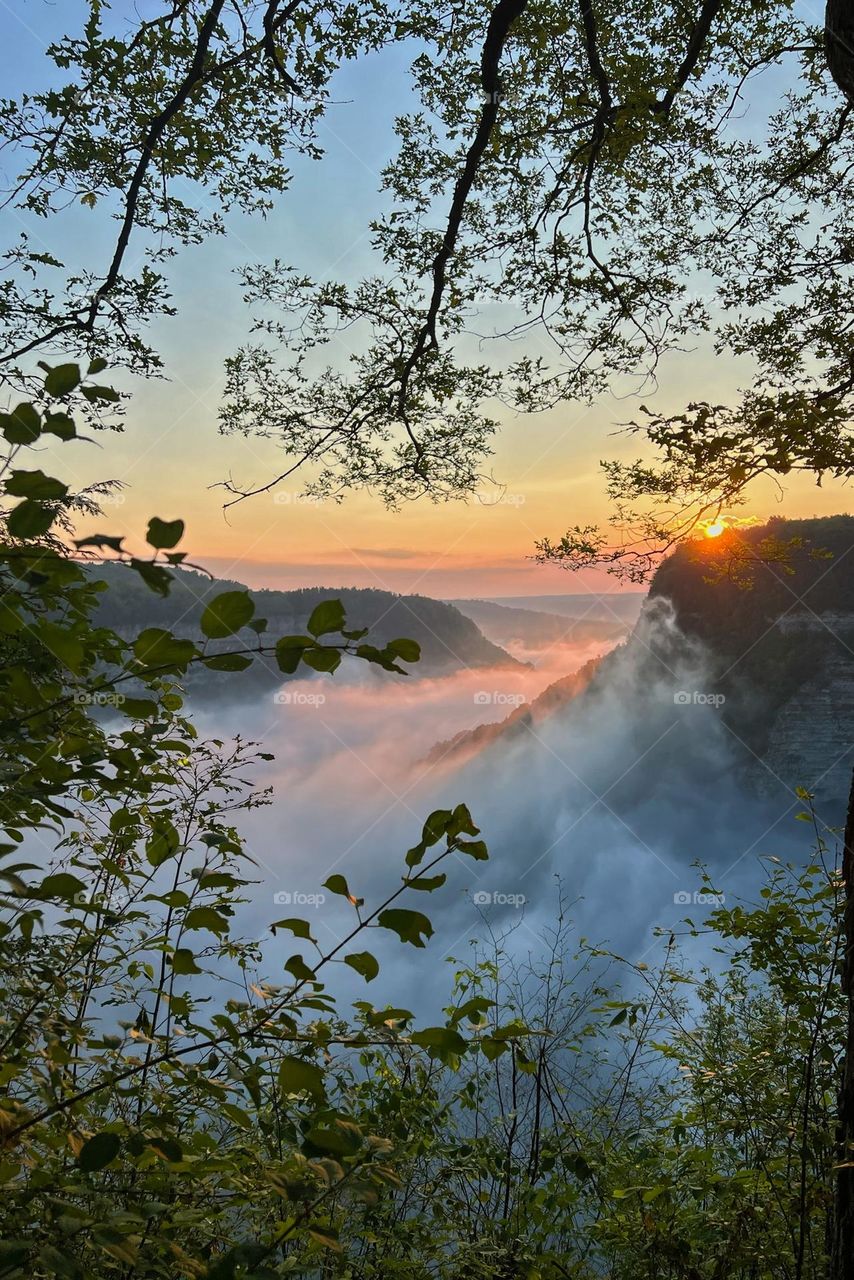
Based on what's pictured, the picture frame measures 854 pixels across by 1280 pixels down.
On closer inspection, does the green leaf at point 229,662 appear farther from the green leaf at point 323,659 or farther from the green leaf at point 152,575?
the green leaf at point 152,575

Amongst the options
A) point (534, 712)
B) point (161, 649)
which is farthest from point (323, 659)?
point (534, 712)

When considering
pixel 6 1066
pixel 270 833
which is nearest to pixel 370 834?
pixel 270 833

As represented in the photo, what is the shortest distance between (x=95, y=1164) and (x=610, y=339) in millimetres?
4594

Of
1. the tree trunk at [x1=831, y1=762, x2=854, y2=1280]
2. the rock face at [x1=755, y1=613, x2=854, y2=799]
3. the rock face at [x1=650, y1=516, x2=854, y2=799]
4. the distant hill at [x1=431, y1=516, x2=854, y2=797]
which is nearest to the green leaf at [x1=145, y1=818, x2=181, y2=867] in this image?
the tree trunk at [x1=831, y1=762, x2=854, y2=1280]

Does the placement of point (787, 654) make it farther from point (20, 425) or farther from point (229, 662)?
point (20, 425)

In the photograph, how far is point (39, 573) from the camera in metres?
0.72

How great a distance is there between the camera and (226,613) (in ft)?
2.37

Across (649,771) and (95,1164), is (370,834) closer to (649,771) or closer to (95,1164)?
(649,771)

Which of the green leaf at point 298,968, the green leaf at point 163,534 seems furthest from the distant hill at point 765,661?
the green leaf at point 163,534

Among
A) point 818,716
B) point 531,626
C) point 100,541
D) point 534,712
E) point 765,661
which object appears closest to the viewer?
point 100,541

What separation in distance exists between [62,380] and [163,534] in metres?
0.26

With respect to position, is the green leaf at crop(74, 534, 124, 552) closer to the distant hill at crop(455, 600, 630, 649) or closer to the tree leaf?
the tree leaf

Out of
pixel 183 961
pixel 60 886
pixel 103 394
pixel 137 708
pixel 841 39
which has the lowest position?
pixel 183 961

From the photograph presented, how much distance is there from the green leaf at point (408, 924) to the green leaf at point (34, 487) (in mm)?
501
